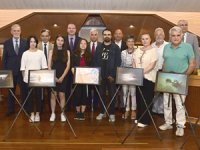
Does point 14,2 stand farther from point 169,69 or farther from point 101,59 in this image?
point 169,69

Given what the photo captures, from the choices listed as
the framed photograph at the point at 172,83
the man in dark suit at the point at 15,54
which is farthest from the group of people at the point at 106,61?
the framed photograph at the point at 172,83

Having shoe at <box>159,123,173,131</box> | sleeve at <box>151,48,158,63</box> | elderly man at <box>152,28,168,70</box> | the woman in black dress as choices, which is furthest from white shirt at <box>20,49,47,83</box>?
shoe at <box>159,123,173,131</box>

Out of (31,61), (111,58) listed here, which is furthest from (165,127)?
(31,61)

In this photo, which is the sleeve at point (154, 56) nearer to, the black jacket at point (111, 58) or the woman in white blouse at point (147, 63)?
the woman in white blouse at point (147, 63)

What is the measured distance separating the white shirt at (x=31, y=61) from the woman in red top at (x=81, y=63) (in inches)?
18.1

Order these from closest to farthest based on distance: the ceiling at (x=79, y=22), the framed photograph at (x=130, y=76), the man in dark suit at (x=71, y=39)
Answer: the framed photograph at (x=130, y=76), the man in dark suit at (x=71, y=39), the ceiling at (x=79, y=22)

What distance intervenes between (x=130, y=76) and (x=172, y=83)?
1.77ft

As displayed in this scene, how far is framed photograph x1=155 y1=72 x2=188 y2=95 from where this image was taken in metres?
3.71

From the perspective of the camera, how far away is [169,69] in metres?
4.15

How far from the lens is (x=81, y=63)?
15.8 feet

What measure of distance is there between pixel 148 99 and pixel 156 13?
2.82 meters

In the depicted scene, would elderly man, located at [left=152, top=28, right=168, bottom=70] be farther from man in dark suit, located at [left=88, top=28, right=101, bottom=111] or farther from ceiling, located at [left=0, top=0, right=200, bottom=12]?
ceiling, located at [left=0, top=0, right=200, bottom=12]

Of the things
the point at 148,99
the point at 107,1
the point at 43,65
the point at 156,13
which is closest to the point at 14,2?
the point at 107,1

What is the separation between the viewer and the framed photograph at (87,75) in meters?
4.10
